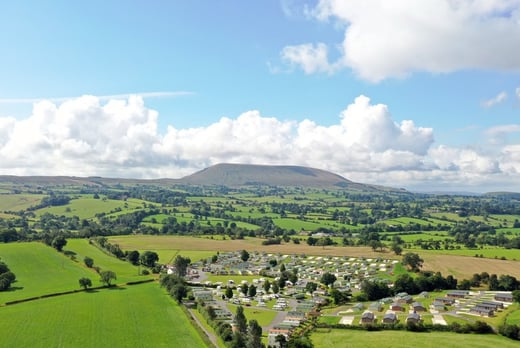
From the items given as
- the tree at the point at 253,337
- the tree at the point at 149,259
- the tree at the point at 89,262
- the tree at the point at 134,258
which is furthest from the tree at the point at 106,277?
the tree at the point at 253,337

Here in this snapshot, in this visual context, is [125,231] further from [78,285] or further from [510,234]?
[510,234]

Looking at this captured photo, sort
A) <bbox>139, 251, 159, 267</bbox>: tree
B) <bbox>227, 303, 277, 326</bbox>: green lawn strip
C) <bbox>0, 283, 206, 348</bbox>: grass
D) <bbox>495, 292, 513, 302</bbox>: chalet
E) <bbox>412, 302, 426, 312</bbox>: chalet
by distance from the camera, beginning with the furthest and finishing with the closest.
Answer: <bbox>139, 251, 159, 267</bbox>: tree
<bbox>495, 292, 513, 302</bbox>: chalet
<bbox>412, 302, 426, 312</bbox>: chalet
<bbox>227, 303, 277, 326</bbox>: green lawn strip
<bbox>0, 283, 206, 348</bbox>: grass

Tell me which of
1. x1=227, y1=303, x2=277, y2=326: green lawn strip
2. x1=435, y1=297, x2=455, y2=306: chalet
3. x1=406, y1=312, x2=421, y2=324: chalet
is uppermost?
x1=406, y1=312, x2=421, y2=324: chalet

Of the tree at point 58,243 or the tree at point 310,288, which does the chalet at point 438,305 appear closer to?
the tree at point 310,288

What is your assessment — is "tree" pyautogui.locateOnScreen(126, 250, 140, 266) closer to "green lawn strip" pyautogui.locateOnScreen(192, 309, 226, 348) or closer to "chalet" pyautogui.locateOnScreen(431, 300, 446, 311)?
"green lawn strip" pyautogui.locateOnScreen(192, 309, 226, 348)

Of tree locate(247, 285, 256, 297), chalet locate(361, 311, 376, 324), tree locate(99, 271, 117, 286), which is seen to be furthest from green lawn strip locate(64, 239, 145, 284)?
chalet locate(361, 311, 376, 324)
